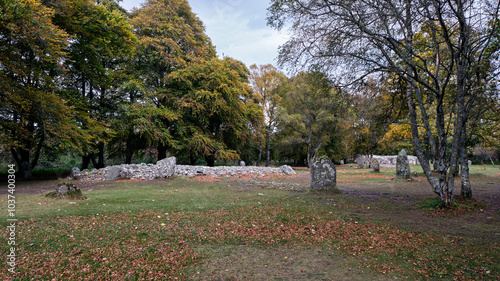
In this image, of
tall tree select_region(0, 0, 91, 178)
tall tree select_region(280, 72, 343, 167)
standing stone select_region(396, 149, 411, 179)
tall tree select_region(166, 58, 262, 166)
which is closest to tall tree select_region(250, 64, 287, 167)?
tall tree select_region(280, 72, 343, 167)

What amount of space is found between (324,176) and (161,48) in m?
16.4

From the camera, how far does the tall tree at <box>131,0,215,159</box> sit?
775 inches

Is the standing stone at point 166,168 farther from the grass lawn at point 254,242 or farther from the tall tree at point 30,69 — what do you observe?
the grass lawn at point 254,242

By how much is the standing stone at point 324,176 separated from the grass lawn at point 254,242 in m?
3.24

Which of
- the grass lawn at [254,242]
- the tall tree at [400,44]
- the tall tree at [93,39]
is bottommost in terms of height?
the grass lawn at [254,242]

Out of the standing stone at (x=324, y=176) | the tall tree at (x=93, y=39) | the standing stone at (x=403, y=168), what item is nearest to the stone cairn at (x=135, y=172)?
the tall tree at (x=93, y=39)

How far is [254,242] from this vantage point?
4.58m

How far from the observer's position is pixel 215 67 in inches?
827

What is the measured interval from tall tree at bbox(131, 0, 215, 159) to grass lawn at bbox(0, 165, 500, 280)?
13205mm

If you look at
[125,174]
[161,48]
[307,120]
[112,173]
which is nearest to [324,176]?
[125,174]

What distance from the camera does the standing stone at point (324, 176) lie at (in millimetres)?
10750

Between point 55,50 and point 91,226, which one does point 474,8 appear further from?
point 55,50

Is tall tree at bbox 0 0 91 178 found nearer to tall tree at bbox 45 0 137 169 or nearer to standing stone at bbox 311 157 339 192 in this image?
tall tree at bbox 45 0 137 169

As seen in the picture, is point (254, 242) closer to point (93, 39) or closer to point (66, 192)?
point (66, 192)
